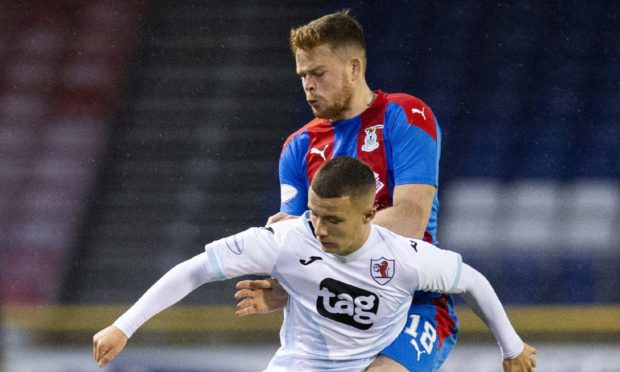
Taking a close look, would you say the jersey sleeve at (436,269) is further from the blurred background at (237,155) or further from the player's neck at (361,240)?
the blurred background at (237,155)

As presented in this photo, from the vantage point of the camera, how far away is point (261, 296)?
2555mm

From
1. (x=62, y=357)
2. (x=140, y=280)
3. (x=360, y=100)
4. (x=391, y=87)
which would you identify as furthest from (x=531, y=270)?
(x=360, y=100)

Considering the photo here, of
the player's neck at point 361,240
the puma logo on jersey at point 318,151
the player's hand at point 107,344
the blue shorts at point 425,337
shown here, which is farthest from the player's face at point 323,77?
the player's hand at point 107,344

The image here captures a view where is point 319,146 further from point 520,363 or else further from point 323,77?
point 520,363

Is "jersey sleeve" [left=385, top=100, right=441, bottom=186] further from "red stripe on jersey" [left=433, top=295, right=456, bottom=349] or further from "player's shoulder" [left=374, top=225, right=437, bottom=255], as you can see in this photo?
"red stripe on jersey" [left=433, top=295, right=456, bottom=349]

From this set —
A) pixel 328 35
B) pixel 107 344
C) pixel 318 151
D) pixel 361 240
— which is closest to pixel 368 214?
pixel 361 240

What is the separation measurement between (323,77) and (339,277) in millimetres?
530

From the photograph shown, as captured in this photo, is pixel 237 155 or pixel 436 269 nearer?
pixel 436 269

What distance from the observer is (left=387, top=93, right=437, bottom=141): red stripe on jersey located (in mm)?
2730

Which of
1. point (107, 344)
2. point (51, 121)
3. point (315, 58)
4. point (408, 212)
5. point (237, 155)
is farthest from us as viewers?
point (51, 121)

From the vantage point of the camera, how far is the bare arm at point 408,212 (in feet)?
8.47

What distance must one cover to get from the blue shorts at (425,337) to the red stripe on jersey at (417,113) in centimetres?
43

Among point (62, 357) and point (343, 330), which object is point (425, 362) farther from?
point (62, 357)

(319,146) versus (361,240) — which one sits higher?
(319,146)
